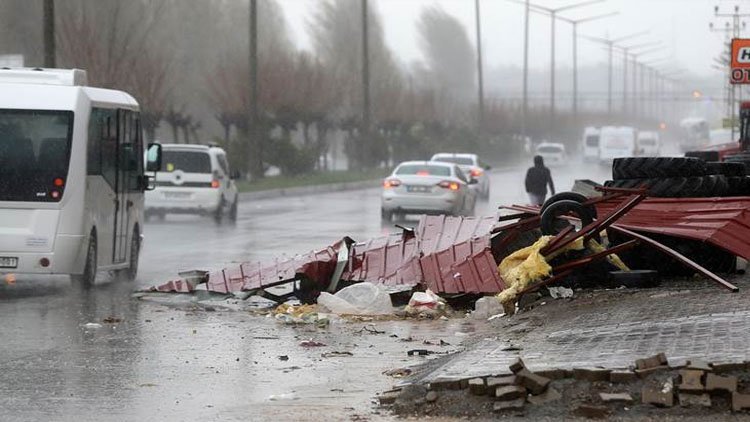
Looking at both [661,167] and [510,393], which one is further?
[661,167]

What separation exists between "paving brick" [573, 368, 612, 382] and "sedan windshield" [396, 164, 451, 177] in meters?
27.3

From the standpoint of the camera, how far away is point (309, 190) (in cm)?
5484

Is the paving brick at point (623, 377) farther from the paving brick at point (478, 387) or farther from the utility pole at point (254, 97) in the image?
the utility pole at point (254, 97)

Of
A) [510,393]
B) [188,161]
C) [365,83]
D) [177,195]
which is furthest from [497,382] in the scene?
[365,83]

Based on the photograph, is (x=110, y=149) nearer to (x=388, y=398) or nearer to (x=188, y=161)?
(x=388, y=398)

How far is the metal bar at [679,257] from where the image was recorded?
13.6 meters

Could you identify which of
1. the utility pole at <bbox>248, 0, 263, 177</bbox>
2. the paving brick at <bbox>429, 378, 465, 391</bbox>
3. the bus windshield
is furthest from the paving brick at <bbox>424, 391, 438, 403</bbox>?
the utility pole at <bbox>248, 0, 263, 177</bbox>

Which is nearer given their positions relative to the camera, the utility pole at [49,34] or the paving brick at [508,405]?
the paving brick at [508,405]

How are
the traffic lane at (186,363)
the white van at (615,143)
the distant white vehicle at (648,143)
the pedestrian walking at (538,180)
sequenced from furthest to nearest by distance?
the distant white vehicle at (648,143), the white van at (615,143), the pedestrian walking at (538,180), the traffic lane at (186,363)

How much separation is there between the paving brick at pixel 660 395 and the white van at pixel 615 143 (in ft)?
249

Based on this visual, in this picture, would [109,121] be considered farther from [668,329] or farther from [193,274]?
[668,329]

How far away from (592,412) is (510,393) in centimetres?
52

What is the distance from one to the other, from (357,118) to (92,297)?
218 ft

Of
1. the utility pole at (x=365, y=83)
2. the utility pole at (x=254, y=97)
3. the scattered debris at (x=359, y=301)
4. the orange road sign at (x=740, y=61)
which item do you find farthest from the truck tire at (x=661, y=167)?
the utility pole at (x=365, y=83)
